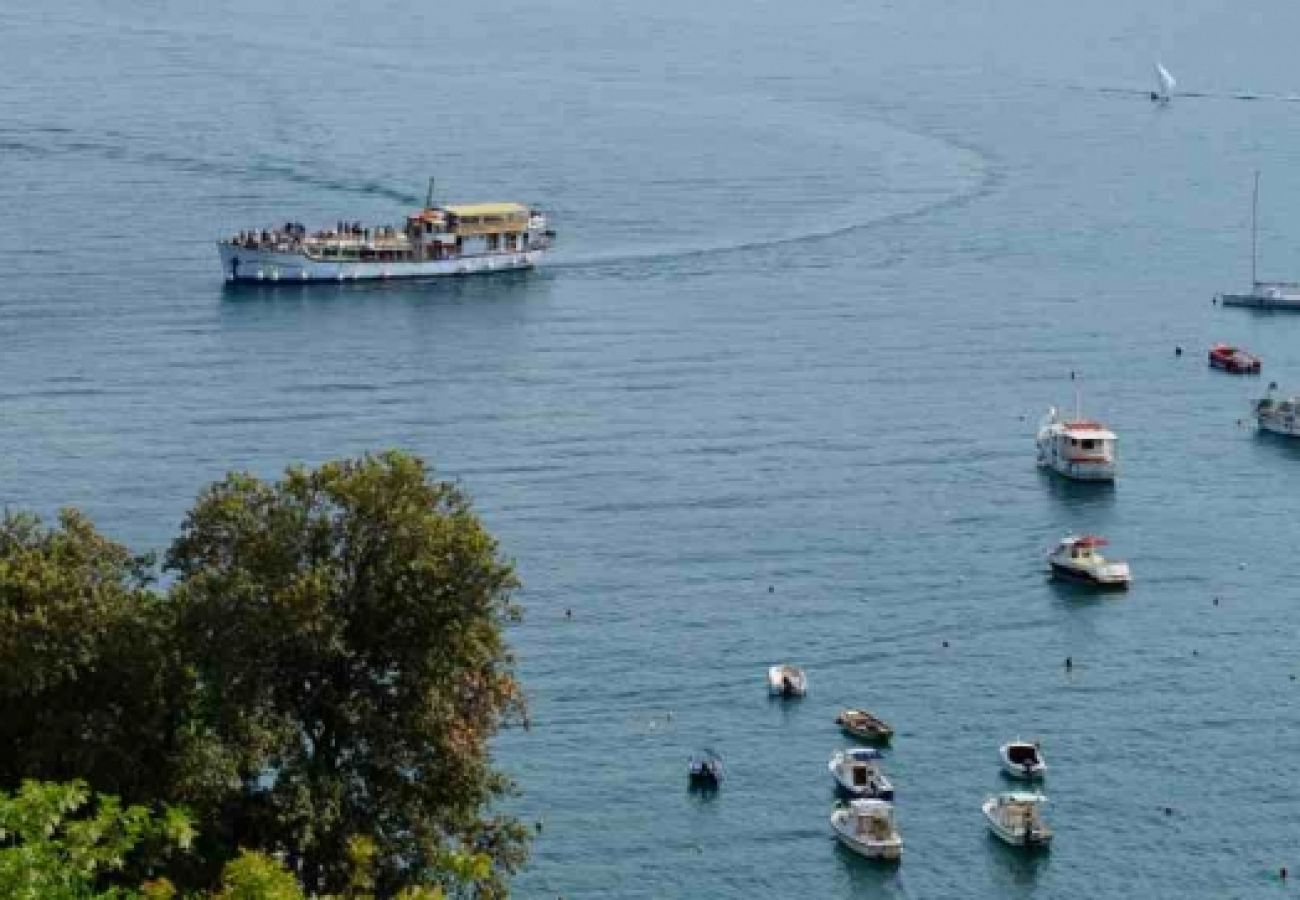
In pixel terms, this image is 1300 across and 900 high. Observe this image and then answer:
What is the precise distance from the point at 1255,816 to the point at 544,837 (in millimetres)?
25998

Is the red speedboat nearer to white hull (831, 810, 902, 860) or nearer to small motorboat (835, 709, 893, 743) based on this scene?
small motorboat (835, 709, 893, 743)

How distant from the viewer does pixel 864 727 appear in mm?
110562

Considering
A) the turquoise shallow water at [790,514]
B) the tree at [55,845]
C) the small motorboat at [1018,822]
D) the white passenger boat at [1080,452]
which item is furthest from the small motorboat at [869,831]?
the white passenger boat at [1080,452]

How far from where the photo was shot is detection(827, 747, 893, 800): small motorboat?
104m

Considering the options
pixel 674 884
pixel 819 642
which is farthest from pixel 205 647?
pixel 819 642

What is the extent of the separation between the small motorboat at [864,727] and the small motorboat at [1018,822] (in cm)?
870

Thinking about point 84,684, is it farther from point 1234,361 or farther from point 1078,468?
point 1234,361

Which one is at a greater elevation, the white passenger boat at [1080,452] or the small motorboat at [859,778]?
the white passenger boat at [1080,452]

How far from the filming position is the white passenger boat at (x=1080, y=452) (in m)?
150

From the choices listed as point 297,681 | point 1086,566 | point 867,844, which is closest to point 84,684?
point 297,681

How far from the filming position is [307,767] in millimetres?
74125

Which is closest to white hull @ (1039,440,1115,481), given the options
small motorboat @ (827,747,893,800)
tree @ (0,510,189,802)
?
small motorboat @ (827,747,893,800)

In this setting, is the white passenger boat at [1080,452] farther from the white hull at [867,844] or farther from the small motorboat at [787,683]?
the white hull at [867,844]

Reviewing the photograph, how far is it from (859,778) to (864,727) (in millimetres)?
5866
